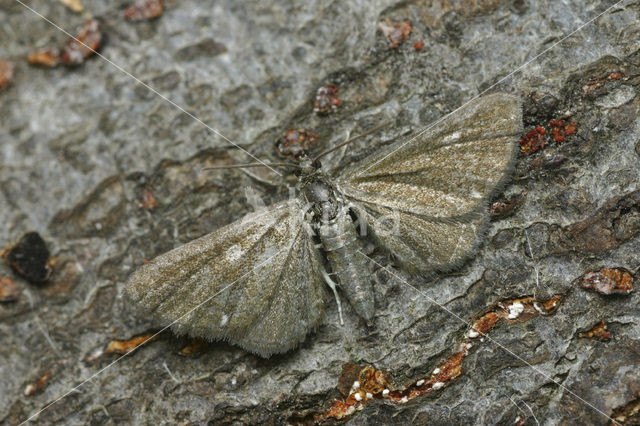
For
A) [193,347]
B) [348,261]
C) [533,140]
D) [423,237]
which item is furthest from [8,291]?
[533,140]

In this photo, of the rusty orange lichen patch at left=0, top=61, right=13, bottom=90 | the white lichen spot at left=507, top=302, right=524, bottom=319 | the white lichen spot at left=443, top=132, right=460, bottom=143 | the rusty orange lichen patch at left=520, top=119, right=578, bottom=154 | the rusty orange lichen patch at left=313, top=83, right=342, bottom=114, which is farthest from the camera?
the rusty orange lichen patch at left=0, top=61, right=13, bottom=90

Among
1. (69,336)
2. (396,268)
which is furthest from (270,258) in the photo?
(69,336)

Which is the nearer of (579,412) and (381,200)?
(579,412)

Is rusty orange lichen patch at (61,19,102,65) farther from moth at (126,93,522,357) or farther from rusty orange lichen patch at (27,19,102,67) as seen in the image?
moth at (126,93,522,357)

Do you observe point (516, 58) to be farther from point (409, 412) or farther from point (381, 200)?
point (409, 412)

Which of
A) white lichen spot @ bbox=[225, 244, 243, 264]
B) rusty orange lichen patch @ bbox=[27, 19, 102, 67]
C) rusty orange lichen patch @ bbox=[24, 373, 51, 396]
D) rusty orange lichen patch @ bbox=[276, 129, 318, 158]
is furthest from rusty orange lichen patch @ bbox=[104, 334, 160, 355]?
rusty orange lichen patch @ bbox=[27, 19, 102, 67]

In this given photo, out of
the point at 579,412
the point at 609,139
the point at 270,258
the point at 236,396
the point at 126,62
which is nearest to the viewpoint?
the point at 579,412
